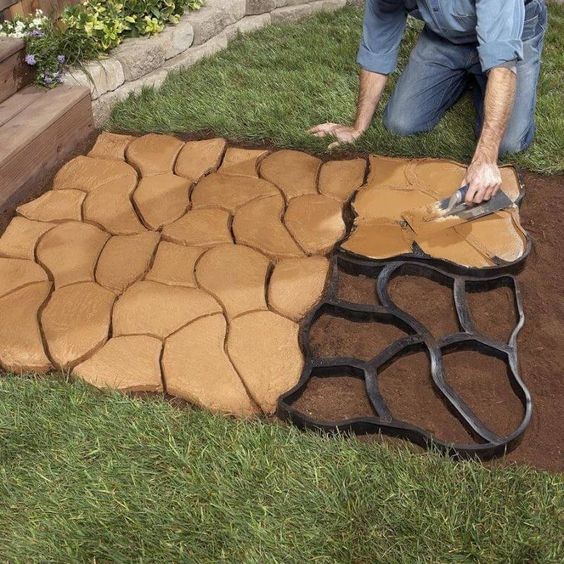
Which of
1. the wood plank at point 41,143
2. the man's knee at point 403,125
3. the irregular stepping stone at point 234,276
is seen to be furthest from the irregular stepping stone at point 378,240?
the wood plank at point 41,143

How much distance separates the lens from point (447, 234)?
280 centimetres

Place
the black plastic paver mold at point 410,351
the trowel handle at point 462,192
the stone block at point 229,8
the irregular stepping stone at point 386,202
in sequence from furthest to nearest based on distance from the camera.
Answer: the stone block at point 229,8 → the irregular stepping stone at point 386,202 → the trowel handle at point 462,192 → the black plastic paver mold at point 410,351

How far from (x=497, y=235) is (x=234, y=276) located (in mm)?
1095

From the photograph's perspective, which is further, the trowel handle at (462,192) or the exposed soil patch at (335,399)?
the trowel handle at (462,192)

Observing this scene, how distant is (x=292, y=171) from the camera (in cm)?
324

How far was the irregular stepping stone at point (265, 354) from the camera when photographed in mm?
2262

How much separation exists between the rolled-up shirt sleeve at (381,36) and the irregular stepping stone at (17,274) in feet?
6.32

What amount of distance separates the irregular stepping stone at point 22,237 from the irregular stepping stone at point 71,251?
1.4 inches

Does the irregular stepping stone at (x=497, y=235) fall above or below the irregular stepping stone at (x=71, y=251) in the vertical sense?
below

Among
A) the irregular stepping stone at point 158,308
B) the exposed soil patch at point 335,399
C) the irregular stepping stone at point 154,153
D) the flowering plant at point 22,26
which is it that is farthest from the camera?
the flowering plant at point 22,26

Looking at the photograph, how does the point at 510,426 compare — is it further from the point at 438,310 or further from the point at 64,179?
the point at 64,179

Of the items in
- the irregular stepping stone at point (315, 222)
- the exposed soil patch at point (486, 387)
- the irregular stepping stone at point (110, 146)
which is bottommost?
the exposed soil patch at point (486, 387)

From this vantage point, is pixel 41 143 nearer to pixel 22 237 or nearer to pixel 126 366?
pixel 22 237

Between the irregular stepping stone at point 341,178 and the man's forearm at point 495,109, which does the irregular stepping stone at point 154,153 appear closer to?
the irregular stepping stone at point 341,178
